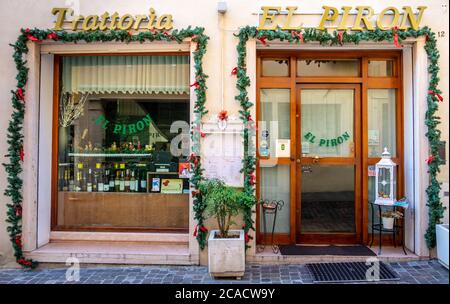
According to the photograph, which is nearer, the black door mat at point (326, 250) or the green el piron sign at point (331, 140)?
the black door mat at point (326, 250)

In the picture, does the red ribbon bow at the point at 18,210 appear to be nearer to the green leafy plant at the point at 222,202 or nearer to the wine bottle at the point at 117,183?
the wine bottle at the point at 117,183

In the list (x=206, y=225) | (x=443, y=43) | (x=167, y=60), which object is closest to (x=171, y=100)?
(x=167, y=60)

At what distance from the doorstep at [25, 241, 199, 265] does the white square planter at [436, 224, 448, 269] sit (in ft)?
11.0

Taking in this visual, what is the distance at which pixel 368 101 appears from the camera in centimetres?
568

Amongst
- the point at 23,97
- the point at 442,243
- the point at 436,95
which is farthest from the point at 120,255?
the point at 436,95

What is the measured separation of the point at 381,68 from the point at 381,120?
2.68 feet

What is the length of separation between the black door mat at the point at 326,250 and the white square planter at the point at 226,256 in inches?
37.5

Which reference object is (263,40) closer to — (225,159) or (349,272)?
(225,159)

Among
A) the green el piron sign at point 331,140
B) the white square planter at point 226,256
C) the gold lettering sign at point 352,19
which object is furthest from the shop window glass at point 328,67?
the white square planter at point 226,256

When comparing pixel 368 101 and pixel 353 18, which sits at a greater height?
pixel 353 18

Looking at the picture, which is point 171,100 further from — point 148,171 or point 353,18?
point 353,18

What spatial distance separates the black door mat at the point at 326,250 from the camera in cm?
526
